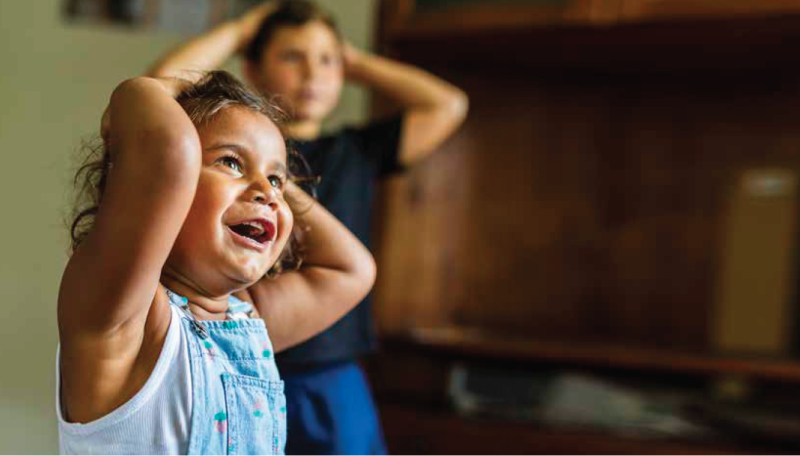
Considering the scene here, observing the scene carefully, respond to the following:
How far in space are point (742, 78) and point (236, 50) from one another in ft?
3.89

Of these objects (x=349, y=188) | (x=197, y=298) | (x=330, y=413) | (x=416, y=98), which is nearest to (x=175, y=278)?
(x=197, y=298)

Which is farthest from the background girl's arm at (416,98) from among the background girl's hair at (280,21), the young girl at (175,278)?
the young girl at (175,278)

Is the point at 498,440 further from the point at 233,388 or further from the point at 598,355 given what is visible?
the point at 233,388

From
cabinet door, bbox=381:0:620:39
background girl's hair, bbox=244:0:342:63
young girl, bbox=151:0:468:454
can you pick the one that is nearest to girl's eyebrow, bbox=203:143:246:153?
young girl, bbox=151:0:468:454

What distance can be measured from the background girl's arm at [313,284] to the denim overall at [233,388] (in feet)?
0.14

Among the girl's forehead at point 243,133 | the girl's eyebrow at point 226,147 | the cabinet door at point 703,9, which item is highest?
the cabinet door at point 703,9

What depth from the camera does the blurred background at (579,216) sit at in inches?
58.1

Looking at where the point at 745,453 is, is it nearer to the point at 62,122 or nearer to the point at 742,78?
the point at 742,78

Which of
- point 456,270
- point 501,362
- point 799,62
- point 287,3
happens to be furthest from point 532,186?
point 287,3

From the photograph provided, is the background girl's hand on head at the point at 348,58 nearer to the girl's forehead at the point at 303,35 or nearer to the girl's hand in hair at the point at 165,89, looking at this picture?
the girl's forehead at the point at 303,35

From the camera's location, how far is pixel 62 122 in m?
0.68

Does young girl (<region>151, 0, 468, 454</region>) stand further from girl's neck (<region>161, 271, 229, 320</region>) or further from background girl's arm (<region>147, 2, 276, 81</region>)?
girl's neck (<region>161, 271, 229, 320</region>)

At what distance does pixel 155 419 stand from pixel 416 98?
2.76 feet

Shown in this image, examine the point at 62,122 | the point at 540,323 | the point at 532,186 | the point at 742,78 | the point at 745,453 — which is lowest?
the point at 745,453
